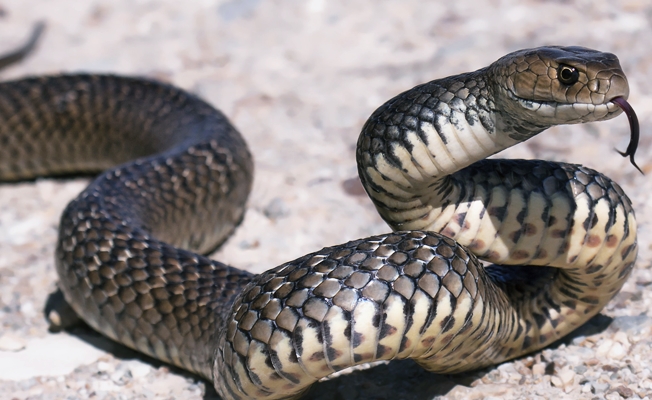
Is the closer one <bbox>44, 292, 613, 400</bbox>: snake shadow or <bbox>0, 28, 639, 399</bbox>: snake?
<bbox>0, 28, 639, 399</bbox>: snake

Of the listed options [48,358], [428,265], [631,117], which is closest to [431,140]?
[428,265]

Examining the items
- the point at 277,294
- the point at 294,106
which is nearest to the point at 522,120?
the point at 277,294

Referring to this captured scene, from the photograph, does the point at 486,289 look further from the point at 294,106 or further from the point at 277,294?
the point at 294,106

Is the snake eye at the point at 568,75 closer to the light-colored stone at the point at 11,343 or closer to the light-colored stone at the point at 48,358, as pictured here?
the light-colored stone at the point at 48,358

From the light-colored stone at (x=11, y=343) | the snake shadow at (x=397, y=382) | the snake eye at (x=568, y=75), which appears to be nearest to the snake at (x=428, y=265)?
the snake eye at (x=568, y=75)

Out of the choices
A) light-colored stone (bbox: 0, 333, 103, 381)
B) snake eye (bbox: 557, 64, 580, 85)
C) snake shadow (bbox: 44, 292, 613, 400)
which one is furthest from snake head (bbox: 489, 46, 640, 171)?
light-colored stone (bbox: 0, 333, 103, 381)

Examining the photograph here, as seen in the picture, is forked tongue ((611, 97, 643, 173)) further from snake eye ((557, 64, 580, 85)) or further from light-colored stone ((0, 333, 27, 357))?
light-colored stone ((0, 333, 27, 357))

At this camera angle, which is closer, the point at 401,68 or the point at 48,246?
the point at 48,246

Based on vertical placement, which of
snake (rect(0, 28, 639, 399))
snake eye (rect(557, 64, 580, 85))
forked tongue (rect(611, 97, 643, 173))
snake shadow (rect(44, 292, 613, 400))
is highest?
snake eye (rect(557, 64, 580, 85))
